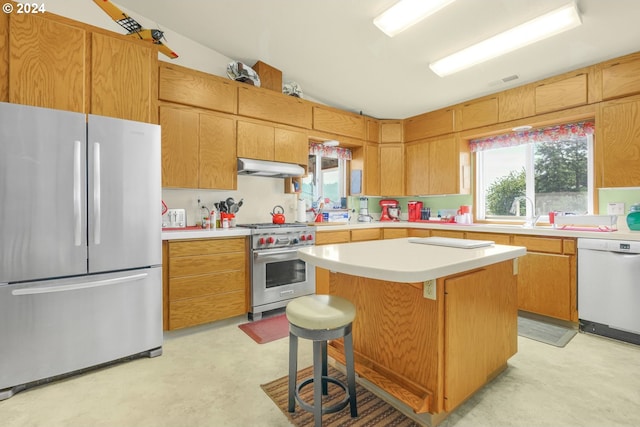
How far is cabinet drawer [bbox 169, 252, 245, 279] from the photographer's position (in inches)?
104

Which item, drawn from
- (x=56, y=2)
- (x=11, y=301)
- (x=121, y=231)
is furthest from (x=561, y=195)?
(x=56, y=2)

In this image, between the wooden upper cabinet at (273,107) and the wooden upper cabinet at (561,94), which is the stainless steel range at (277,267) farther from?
the wooden upper cabinet at (561,94)

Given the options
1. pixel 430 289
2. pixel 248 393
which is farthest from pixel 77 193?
pixel 430 289

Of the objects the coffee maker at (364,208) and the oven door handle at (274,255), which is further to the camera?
the coffee maker at (364,208)

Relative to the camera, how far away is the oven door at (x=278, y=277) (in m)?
3.05

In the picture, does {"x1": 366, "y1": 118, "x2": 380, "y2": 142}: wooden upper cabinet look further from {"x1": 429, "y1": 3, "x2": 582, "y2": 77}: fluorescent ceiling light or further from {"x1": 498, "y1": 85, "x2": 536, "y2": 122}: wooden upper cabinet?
{"x1": 498, "y1": 85, "x2": 536, "y2": 122}: wooden upper cabinet

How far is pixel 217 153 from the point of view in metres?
3.18

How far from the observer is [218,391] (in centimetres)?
188

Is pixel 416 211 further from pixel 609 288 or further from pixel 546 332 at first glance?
pixel 609 288

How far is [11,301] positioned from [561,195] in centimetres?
507

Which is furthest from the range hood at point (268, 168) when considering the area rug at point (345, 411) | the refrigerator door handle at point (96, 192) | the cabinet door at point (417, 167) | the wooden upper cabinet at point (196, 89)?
the area rug at point (345, 411)

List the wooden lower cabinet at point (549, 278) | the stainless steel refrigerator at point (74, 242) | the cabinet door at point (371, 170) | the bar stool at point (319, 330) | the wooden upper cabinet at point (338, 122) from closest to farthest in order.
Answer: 1. the bar stool at point (319, 330)
2. the stainless steel refrigerator at point (74, 242)
3. the wooden lower cabinet at point (549, 278)
4. the wooden upper cabinet at point (338, 122)
5. the cabinet door at point (371, 170)

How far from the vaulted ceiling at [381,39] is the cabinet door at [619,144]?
0.52 metres

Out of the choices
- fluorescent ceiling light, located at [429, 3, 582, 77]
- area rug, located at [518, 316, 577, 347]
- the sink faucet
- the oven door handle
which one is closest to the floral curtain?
the sink faucet
